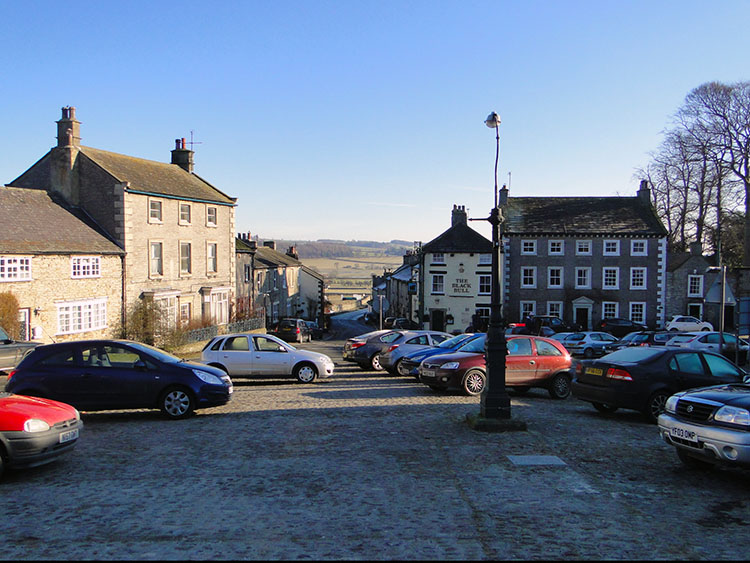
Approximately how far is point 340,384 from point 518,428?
8502mm

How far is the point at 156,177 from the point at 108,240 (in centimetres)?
634

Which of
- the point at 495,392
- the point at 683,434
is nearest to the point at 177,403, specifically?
the point at 495,392

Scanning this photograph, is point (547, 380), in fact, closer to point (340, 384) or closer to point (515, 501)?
point (340, 384)

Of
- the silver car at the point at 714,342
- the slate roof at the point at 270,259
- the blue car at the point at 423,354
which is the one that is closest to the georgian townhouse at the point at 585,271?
the silver car at the point at 714,342

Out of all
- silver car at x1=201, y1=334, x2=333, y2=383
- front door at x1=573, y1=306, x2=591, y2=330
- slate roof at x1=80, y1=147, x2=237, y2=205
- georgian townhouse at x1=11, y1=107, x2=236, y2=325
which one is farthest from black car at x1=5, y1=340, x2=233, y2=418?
front door at x1=573, y1=306, x2=591, y2=330

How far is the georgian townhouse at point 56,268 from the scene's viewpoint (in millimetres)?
28250

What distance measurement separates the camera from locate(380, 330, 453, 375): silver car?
21478 mm

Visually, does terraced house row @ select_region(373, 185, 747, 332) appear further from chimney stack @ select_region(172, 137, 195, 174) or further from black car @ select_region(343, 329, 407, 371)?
black car @ select_region(343, 329, 407, 371)

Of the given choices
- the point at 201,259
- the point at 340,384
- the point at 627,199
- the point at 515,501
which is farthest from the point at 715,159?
the point at 515,501

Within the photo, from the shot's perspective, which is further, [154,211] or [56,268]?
[154,211]

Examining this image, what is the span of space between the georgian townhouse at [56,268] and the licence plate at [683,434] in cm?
2709

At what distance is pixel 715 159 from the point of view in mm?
47625

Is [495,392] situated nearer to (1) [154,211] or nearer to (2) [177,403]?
(2) [177,403]

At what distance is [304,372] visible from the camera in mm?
19078
